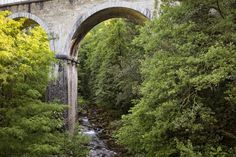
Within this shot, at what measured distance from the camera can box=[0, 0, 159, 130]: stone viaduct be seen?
50.8 ft

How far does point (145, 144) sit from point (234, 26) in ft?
13.6

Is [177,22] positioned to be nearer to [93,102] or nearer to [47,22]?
[47,22]

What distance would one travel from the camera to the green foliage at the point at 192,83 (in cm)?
790

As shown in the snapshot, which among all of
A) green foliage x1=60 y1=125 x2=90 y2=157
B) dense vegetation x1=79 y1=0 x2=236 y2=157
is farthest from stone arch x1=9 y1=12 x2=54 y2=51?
dense vegetation x1=79 y1=0 x2=236 y2=157

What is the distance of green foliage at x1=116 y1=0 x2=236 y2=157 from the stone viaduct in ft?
18.7

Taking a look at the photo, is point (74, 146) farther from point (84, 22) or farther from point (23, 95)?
point (84, 22)

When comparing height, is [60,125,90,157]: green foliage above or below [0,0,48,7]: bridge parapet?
below

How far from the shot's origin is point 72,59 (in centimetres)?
1705

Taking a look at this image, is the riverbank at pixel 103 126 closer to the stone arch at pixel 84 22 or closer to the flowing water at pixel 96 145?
the flowing water at pixel 96 145

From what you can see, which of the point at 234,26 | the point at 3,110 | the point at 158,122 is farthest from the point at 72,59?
the point at 234,26

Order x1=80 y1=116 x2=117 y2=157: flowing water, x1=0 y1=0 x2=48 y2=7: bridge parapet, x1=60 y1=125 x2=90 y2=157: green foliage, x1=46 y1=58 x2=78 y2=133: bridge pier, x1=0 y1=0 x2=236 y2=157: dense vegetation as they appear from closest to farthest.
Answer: x1=0 y1=0 x2=236 y2=157: dense vegetation
x1=60 y1=125 x2=90 y2=157: green foliage
x1=46 y1=58 x2=78 y2=133: bridge pier
x1=0 y1=0 x2=48 y2=7: bridge parapet
x1=80 y1=116 x2=117 y2=157: flowing water

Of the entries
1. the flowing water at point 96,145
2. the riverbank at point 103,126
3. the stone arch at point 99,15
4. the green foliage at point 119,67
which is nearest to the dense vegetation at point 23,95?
the stone arch at point 99,15

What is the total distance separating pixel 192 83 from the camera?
8.15 m

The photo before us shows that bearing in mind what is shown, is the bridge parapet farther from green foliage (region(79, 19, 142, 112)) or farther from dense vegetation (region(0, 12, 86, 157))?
dense vegetation (region(0, 12, 86, 157))
